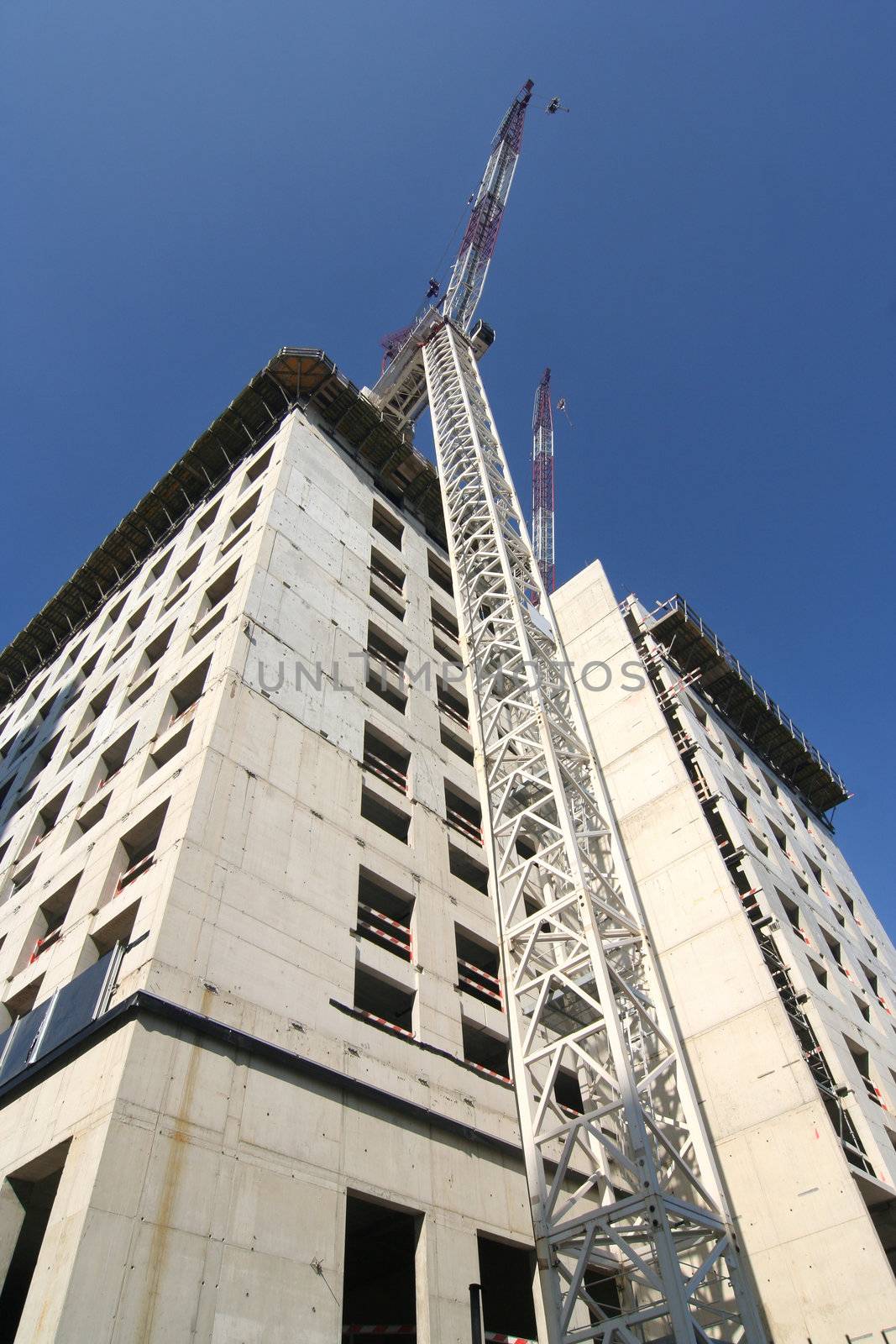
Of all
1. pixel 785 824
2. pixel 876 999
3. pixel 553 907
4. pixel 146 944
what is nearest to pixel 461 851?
pixel 553 907

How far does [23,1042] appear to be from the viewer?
1842 cm

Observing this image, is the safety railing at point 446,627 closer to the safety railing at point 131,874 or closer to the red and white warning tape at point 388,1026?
the safety railing at point 131,874

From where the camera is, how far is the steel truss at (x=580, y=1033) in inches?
696

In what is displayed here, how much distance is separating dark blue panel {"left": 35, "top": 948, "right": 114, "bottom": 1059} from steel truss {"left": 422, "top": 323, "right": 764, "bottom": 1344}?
34.4 ft

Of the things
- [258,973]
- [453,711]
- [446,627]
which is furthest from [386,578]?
[258,973]

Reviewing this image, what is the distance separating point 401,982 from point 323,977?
108 inches

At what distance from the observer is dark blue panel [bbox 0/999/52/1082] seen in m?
17.9

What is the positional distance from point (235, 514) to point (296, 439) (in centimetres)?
503

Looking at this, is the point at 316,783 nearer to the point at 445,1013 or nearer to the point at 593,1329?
the point at 445,1013

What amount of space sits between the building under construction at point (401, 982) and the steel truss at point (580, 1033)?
0.45 feet

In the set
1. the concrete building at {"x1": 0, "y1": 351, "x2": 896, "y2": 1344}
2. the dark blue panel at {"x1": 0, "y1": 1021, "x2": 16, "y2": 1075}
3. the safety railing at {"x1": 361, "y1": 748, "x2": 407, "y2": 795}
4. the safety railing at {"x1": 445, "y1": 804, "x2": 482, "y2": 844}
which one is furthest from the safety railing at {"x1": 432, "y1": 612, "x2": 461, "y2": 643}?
the dark blue panel at {"x1": 0, "y1": 1021, "x2": 16, "y2": 1075}

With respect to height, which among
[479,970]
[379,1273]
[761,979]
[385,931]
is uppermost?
[385,931]

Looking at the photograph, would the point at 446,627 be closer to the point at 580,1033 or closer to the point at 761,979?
the point at 761,979

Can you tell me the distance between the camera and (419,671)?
33.1 metres
